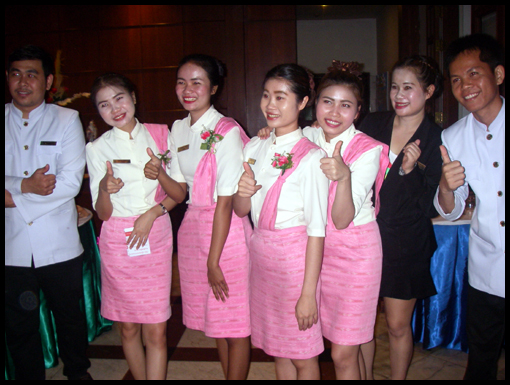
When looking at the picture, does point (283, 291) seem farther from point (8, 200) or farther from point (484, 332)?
point (8, 200)

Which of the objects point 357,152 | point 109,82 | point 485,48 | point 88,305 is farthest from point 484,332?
point 88,305

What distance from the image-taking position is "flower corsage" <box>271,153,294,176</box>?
4.95 ft

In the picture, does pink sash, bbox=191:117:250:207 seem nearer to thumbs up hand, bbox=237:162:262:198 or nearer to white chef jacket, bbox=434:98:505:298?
thumbs up hand, bbox=237:162:262:198

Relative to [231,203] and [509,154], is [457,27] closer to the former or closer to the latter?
[509,154]

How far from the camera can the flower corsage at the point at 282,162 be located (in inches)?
59.4

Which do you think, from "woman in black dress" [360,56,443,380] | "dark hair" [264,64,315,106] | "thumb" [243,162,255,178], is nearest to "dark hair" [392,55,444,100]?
"woman in black dress" [360,56,443,380]

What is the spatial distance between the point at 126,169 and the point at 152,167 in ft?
0.54

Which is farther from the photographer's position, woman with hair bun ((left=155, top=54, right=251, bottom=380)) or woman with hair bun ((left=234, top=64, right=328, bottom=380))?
woman with hair bun ((left=155, top=54, right=251, bottom=380))

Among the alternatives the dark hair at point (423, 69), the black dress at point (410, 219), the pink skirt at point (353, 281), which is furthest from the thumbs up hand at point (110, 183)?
the dark hair at point (423, 69)

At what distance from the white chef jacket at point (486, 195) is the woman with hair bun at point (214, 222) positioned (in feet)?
3.07

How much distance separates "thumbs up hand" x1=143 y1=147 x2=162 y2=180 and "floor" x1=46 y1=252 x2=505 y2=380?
4.22 feet

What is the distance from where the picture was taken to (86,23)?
5.36m

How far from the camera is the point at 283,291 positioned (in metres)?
1.54

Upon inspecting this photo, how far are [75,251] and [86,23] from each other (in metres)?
4.40
